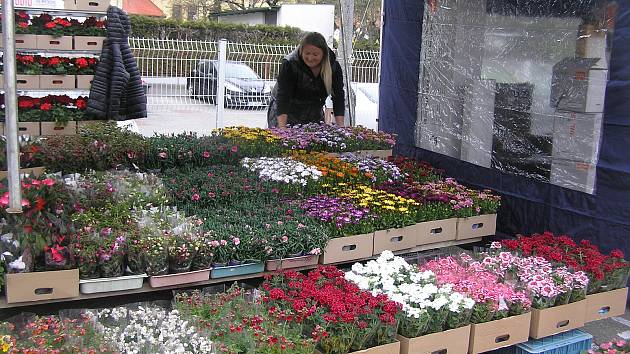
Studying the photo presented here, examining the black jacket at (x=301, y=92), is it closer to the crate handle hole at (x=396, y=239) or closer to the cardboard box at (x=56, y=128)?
the cardboard box at (x=56, y=128)

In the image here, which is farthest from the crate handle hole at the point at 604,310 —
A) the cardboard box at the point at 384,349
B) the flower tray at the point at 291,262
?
the flower tray at the point at 291,262

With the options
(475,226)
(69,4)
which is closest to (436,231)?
(475,226)

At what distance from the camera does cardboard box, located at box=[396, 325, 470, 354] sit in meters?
2.95

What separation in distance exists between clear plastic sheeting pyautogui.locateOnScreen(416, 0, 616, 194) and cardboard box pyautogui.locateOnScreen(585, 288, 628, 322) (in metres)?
1.17

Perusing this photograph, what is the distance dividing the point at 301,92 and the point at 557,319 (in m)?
3.66

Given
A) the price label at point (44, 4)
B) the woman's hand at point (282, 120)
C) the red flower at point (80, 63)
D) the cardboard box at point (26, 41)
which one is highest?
the price label at point (44, 4)

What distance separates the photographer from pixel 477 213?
189 inches

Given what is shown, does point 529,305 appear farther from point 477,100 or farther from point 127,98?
point 127,98

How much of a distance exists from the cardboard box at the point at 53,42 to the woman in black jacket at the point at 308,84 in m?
2.01

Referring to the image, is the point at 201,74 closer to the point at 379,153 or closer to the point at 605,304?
the point at 379,153

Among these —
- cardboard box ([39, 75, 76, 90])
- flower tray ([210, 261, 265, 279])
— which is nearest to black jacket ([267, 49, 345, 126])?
cardboard box ([39, 75, 76, 90])

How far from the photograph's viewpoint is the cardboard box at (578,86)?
473 cm

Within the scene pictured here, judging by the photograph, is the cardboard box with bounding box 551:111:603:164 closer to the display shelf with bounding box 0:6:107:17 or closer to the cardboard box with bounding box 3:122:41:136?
the display shelf with bounding box 0:6:107:17

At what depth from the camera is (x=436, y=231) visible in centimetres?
461
